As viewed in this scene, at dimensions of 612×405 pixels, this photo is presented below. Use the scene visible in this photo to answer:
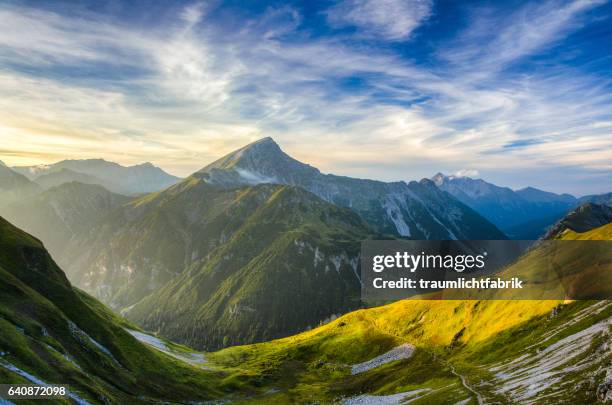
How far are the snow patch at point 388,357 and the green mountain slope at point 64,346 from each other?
225ft

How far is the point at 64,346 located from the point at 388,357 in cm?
13586

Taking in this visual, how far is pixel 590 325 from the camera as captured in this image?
399 ft

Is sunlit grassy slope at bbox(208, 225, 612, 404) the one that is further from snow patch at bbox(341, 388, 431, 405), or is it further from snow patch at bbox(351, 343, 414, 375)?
snow patch at bbox(351, 343, 414, 375)

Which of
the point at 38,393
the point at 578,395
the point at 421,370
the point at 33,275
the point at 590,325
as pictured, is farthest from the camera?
the point at 421,370

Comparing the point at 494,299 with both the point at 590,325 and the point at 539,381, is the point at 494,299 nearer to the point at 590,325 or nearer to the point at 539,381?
the point at 590,325

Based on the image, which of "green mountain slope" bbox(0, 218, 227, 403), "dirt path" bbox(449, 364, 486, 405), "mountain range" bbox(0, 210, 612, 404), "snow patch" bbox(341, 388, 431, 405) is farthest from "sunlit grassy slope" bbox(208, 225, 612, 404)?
"green mountain slope" bbox(0, 218, 227, 403)

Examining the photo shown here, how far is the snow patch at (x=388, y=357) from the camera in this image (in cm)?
18875

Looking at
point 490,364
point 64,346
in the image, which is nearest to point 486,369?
point 490,364

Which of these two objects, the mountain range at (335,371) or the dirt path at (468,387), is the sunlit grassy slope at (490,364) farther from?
the mountain range at (335,371)

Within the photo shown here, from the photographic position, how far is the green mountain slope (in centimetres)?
8706

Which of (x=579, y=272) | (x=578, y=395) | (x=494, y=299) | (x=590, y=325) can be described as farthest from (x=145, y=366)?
(x=579, y=272)

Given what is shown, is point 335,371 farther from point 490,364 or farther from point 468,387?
point 468,387

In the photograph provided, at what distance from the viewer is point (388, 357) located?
194 metres

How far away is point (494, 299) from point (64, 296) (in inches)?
6841
